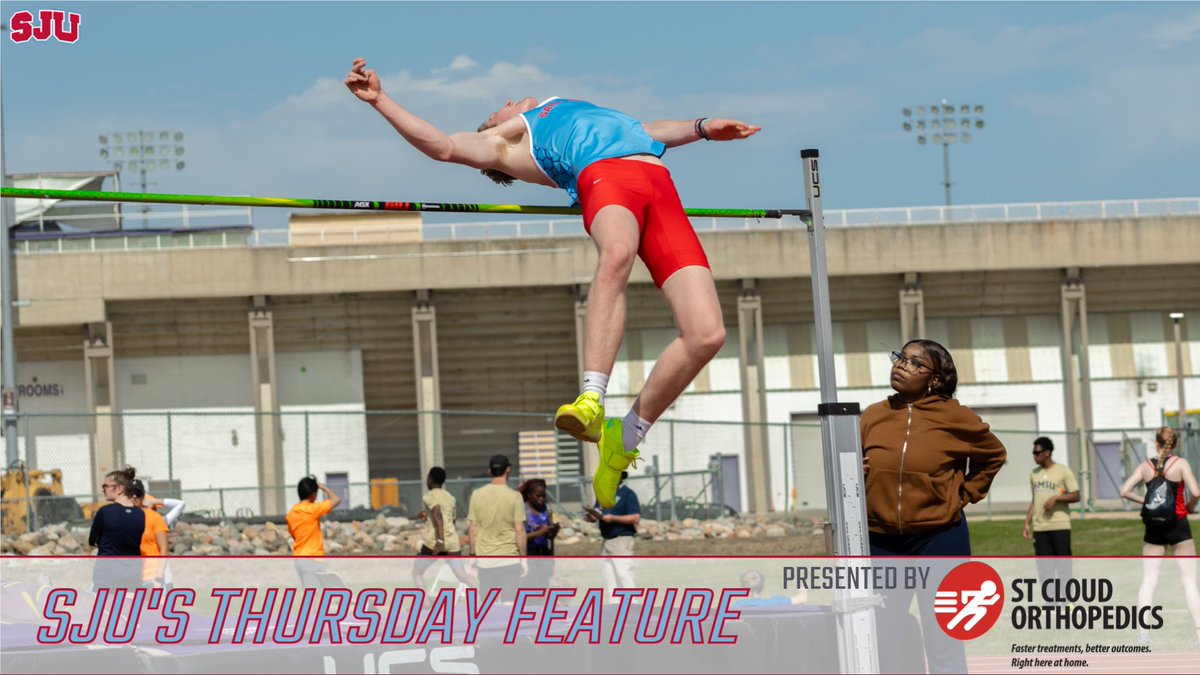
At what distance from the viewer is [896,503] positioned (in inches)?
227

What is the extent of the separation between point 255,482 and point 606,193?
29.8 metres

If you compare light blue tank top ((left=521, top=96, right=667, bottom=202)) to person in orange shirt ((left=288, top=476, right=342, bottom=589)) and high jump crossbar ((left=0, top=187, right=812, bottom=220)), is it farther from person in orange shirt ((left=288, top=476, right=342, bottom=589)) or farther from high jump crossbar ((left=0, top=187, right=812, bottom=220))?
person in orange shirt ((left=288, top=476, right=342, bottom=589))

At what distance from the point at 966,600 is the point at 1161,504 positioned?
477cm

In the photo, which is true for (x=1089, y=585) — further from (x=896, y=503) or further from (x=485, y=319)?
(x=485, y=319)

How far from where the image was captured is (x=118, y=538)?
31.6 ft

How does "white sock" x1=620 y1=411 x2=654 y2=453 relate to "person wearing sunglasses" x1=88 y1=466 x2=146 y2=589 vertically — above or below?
above

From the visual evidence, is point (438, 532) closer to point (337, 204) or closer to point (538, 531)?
point (538, 531)

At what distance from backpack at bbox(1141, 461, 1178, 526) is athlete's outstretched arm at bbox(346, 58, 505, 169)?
675 centimetres

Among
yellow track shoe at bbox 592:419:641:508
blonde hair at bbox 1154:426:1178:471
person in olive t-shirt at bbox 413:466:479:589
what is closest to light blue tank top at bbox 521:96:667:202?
yellow track shoe at bbox 592:419:641:508

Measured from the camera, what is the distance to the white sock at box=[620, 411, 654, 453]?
5.10 m

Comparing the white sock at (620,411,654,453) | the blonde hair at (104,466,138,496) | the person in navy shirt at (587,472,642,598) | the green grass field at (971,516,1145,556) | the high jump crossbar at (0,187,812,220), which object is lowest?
the green grass field at (971,516,1145,556)

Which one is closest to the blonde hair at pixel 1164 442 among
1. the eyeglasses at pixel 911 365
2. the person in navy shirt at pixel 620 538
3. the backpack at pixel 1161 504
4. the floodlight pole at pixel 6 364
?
the backpack at pixel 1161 504

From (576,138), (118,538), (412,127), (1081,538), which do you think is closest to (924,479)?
(576,138)

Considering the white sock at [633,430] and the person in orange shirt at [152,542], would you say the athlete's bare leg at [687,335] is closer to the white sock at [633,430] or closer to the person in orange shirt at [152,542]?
the white sock at [633,430]
